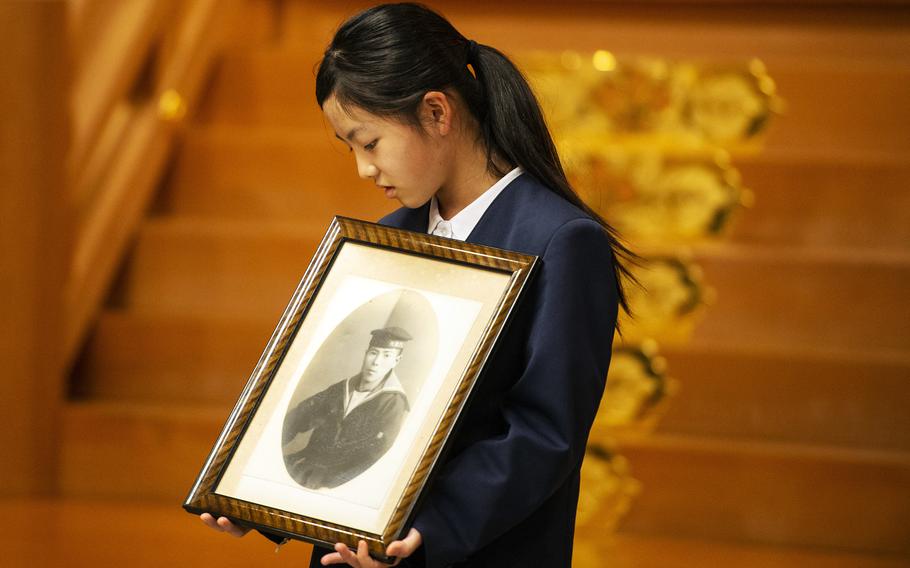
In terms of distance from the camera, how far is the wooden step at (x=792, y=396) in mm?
2695

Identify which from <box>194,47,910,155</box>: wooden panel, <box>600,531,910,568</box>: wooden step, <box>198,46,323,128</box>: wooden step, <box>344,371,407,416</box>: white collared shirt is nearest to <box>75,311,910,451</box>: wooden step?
<box>600,531,910,568</box>: wooden step

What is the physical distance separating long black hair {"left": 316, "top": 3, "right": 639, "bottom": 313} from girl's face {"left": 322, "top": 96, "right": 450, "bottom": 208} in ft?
0.04

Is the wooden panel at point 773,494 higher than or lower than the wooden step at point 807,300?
lower

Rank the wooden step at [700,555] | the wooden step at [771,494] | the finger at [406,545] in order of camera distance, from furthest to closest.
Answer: the wooden step at [771,494]
the wooden step at [700,555]
the finger at [406,545]

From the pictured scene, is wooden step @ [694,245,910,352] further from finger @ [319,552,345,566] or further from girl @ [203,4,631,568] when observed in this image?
finger @ [319,552,345,566]

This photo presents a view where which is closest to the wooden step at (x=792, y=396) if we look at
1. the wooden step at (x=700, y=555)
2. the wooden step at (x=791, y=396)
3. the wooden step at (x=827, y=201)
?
the wooden step at (x=791, y=396)

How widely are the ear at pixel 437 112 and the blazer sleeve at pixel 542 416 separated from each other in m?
0.16

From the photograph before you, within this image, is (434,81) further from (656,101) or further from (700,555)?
(656,101)

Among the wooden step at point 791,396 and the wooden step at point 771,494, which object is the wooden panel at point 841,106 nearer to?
the wooden step at point 791,396

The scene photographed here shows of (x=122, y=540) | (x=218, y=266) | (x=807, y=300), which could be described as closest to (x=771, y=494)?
(x=807, y=300)

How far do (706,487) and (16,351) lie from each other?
1569 millimetres

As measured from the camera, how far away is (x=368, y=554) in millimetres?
1026

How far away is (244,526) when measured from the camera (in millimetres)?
1120

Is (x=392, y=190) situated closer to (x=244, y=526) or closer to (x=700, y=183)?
(x=244, y=526)
